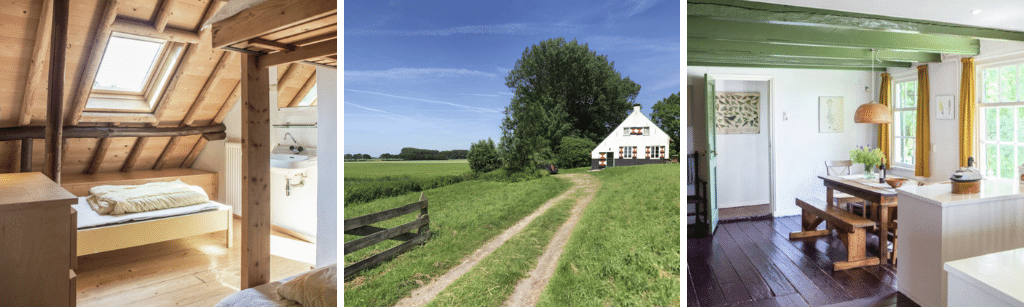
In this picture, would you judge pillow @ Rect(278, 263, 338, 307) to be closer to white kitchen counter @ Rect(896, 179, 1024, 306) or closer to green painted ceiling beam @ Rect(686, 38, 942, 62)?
green painted ceiling beam @ Rect(686, 38, 942, 62)

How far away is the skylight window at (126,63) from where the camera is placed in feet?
12.8

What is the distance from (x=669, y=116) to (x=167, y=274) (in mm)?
3680

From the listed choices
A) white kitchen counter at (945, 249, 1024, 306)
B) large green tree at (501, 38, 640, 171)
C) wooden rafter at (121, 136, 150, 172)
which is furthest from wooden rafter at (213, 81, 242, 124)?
white kitchen counter at (945, 249, 1024, 306)

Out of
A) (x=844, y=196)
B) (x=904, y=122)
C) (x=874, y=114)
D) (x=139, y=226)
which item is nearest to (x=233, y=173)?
(x=139, y=226)

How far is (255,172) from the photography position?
293cm

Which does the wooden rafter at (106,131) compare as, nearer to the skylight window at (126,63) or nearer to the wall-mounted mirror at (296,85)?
the skylight window at (126,63)

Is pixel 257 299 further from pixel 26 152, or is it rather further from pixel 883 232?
pixel 883 232

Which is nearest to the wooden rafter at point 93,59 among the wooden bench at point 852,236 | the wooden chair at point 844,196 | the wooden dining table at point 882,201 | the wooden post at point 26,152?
the wooden post at point 26,152

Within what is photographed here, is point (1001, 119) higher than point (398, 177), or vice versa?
point (1001, 119)

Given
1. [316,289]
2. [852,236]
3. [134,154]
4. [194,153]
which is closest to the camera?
[316,289]

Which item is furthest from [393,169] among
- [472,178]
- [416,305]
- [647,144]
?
[647,144]

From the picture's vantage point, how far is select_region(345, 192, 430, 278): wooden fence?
6.80 feet

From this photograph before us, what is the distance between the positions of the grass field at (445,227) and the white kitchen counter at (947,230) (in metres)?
2.08

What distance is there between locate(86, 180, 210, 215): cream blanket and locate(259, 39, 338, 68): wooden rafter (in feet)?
6.42
